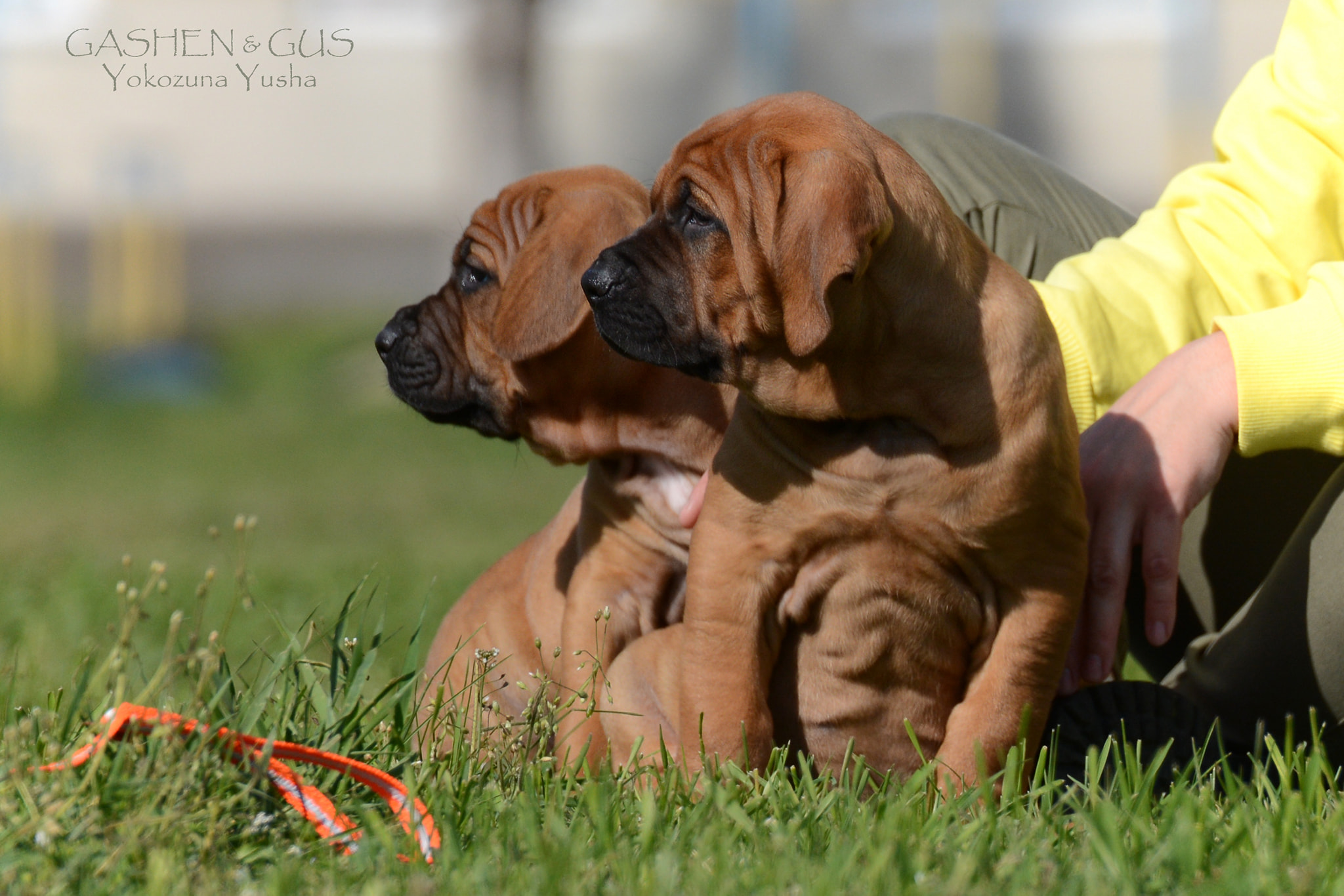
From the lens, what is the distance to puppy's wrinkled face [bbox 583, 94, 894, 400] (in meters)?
2.34

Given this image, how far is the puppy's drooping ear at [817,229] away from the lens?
7.57 feet

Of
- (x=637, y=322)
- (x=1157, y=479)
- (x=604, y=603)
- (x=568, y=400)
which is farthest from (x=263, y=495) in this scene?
(x=1157, y=479)

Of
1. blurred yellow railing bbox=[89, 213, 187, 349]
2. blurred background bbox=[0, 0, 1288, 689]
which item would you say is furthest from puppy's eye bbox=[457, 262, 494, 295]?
blurred yellow railing bbox=[89, 213, 187, 349]

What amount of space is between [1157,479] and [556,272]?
1332 millimetres

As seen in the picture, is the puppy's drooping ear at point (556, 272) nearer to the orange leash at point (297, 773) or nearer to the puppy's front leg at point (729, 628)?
the puppy's front leg at point (729, 628)

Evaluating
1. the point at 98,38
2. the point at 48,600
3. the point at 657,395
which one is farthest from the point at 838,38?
the point at 657,395

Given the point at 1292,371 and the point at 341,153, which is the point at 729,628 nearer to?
the point at 1292,371

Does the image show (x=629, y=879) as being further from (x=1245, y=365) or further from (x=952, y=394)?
(x=1245, y=365)

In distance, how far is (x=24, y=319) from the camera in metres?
17.1

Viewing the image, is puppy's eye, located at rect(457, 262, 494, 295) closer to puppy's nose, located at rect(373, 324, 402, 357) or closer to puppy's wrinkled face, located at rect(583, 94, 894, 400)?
puppy's nose, located at rect(373, 324, 402, 357)

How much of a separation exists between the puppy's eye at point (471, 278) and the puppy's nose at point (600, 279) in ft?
3.29

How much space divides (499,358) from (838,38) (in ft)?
47.7

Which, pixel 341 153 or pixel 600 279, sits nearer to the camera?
pixel 600 279

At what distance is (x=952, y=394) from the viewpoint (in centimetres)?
250
